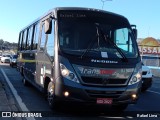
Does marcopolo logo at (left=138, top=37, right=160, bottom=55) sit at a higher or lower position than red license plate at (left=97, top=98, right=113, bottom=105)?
higher

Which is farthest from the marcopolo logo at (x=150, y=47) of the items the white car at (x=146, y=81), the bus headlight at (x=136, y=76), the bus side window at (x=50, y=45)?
the bus headlight at (x=136, y=76)

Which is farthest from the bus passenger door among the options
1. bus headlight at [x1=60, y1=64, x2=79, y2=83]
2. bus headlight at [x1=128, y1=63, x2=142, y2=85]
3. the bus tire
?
A: bus headlight at [x1=128, y1=63, x2=142, y2=85]

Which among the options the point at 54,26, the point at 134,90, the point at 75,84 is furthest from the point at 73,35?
the point at 134,90

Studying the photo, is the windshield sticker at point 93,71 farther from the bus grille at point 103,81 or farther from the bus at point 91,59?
the bus grille at point 103,81

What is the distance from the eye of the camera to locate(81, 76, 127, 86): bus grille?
8.84 metres

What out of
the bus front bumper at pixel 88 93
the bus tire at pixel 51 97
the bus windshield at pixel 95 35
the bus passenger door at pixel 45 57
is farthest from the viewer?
the bus passenger door at pixel 45 57

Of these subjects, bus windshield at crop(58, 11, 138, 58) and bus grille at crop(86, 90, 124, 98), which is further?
bus windshield at crop(58, 11, 138, 58)

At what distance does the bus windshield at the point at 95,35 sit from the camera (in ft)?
30.3

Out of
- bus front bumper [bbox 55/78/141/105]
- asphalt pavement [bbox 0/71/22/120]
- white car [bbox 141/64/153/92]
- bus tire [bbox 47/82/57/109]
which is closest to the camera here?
bus front bumper [bbox 55/78/141/105]

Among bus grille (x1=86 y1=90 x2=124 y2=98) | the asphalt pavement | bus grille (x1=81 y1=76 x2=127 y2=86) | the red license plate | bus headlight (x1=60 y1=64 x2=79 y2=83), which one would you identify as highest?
bus headlight (x1=60 y1=64 x2=79 y2=83)

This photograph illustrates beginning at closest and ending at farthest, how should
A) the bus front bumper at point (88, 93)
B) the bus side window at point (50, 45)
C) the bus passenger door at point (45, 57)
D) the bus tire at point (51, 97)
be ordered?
the bus front bumper at point (88, 93)
the bus tire at point (51, 97)
the bus side window at point (50, 45)
the bus passenger door at point (45, 57)

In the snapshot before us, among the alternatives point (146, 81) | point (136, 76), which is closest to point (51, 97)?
point (136, 76)

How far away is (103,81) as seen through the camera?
895 centimetres

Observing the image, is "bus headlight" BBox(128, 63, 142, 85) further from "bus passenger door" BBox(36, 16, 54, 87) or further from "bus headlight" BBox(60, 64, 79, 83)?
"bus passenger door" BBox(36, 16, 54, 87)
